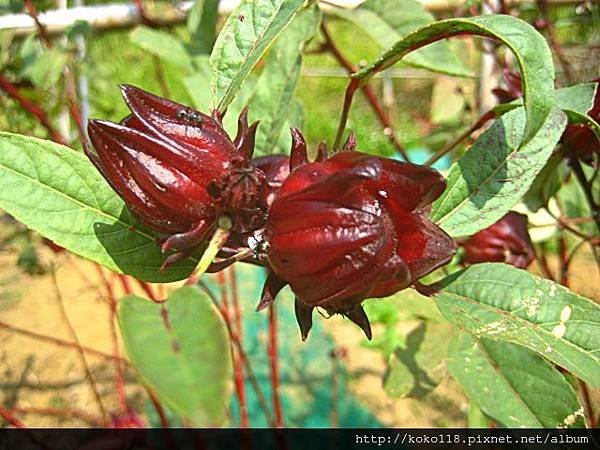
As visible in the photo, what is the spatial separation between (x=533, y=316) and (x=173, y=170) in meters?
0.33

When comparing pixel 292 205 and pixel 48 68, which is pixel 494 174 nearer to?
pixel 292 205

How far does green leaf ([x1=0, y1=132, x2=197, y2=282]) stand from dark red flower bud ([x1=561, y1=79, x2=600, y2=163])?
1.52ft

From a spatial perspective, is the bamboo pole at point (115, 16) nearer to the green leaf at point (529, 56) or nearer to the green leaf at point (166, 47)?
the green leaf at point (166, 47)

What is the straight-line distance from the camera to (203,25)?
104cm

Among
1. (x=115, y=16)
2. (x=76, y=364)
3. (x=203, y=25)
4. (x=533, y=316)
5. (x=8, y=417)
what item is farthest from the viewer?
(x=76, y=364)

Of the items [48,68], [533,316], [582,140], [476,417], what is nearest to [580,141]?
[582,140]

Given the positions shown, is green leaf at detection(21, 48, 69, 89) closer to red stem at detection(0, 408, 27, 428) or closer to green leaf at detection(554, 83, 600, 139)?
red stem at detection(0, 408, 27, 428)

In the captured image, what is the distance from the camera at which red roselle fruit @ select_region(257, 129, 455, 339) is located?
17.3 inches

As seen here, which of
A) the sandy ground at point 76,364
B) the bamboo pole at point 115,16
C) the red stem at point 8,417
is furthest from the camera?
the sandy ground at point 76,364

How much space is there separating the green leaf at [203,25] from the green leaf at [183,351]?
651mm

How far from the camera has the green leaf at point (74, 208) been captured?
52 centimetres

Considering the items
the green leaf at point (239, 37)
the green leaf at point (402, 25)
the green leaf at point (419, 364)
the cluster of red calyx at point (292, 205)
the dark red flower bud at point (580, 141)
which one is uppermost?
the green leaf at point (402, 25)

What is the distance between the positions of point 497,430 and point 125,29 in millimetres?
1349

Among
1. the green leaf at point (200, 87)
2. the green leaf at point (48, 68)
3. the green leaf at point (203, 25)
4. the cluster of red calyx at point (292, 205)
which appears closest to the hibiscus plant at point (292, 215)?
the cluster of red calyx at point (292, 205)
